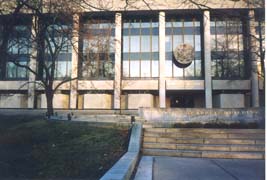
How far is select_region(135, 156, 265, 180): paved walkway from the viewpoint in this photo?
7.27 meters

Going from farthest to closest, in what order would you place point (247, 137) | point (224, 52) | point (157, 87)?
point (157, 87) → point (224, 52) → point (247, 137)

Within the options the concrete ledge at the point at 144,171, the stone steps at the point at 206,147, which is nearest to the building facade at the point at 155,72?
the stone steps at the point at 206,147

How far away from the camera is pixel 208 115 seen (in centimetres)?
1900

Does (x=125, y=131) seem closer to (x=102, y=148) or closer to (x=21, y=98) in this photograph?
(x=102, y=148)

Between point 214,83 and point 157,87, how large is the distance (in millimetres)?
7546

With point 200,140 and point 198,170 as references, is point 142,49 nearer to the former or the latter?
Answer: point 200,140

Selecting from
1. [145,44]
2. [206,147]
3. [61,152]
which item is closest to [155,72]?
[145,44]

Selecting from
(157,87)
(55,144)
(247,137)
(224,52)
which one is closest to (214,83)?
(224,52)

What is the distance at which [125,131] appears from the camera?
1438 cm

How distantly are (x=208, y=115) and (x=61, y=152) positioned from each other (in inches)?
423

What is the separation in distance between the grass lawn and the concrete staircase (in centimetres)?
125

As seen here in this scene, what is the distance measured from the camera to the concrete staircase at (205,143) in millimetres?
11180

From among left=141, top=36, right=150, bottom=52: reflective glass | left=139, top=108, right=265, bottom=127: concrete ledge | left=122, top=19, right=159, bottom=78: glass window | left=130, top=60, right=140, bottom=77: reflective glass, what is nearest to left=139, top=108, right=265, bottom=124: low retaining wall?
left=139, top=108, right=265, bottom=127: concrete ledge

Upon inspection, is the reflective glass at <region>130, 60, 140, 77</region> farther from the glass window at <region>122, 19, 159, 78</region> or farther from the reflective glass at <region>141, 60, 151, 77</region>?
the reflective glass at <region>141, 60, 151, 77</region>
